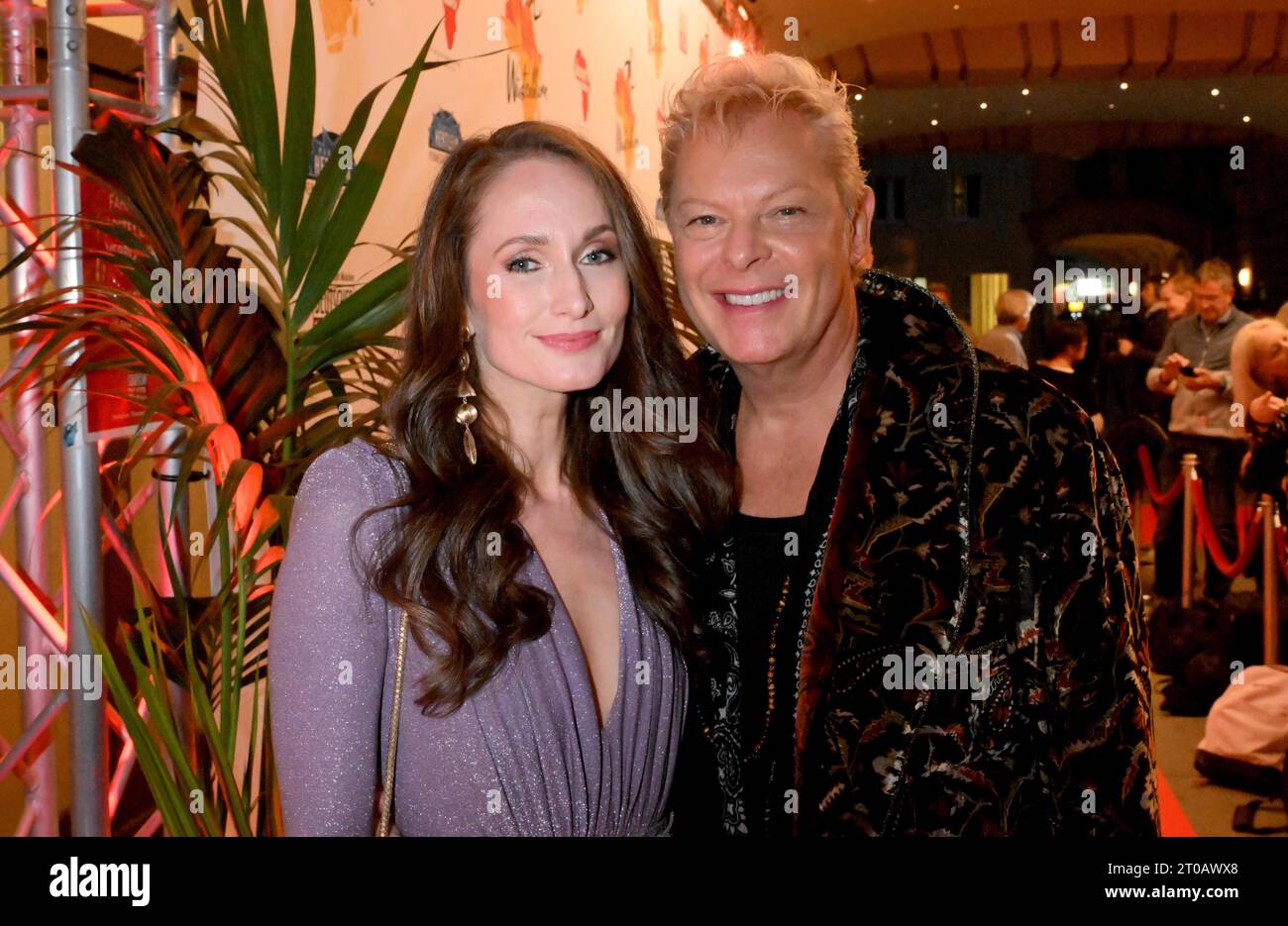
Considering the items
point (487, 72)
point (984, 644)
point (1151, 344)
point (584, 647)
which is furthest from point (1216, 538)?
point (584, 647)

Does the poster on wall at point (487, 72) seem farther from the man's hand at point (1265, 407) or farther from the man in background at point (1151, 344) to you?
the man in background at point (1151, 344)

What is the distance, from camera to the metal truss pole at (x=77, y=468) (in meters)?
1.91

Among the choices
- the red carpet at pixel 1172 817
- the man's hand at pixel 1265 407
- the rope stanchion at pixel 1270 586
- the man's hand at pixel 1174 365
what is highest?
the man's hand at pixel 1174 365

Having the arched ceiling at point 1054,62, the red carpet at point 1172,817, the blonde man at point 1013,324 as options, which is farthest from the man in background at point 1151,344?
the red carpet at point 1172,817

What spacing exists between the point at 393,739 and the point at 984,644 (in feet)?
2.45

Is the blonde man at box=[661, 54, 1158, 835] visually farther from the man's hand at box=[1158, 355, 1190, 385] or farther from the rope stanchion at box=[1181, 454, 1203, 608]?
the man's hand at box=[1158, 355, 1190, 385]

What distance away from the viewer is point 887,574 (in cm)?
160

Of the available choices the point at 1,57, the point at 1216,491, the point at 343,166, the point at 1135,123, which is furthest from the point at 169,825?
the point at 1135,123

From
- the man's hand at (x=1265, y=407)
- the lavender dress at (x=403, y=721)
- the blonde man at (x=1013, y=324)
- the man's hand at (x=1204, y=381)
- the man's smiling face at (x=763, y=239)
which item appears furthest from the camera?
the blonde man at (x=1013, y=324)

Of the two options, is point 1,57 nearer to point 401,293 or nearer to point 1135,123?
point 401,293

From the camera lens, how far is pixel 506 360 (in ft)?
5.21

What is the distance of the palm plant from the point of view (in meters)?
1.82

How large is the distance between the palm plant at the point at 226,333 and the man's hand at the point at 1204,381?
16.3ft

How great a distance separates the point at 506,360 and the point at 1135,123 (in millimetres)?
8214
